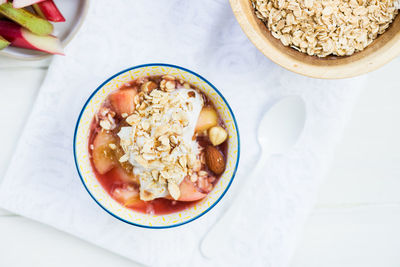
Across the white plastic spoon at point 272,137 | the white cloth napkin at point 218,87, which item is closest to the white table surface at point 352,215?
the white cloth napkin at point 218,87

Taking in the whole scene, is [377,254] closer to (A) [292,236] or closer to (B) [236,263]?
(A) [292,236]

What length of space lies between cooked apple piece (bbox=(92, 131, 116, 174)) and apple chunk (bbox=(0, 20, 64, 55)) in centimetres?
31

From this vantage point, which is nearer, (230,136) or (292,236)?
(230,136)

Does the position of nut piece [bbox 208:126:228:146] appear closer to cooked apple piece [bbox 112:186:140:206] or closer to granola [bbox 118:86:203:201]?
granola [bbox 118:86:203:201]

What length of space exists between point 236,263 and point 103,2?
944 millimetres

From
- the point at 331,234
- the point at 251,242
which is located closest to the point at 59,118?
the point at 251,242

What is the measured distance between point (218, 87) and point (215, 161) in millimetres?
255

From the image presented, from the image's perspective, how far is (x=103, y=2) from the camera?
123 cm

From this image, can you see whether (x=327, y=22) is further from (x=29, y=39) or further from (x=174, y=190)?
(x=29, y=39)

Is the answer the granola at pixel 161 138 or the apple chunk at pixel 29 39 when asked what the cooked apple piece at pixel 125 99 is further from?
the apple chunk at pixel 29 39

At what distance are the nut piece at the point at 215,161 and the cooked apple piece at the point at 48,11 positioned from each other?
0.63 meters

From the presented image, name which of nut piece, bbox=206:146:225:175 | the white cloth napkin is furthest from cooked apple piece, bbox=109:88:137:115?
nut piece, bbox=206:146:225:175

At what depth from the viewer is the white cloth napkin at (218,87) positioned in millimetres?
1231

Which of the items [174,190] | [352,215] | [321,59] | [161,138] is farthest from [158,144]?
[352,215]
